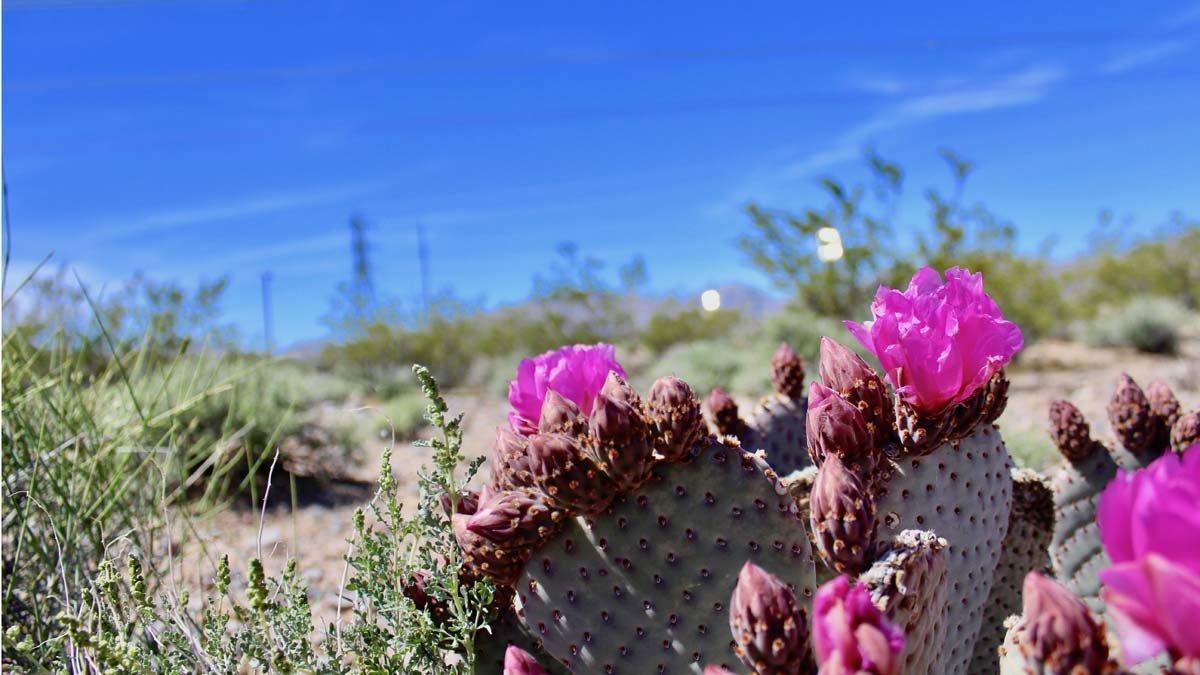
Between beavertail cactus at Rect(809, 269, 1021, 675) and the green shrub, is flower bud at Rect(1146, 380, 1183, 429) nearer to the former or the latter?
beavertail cactus at Rect(809, 269, 1021, 675)

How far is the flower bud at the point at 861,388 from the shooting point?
56.4 inches

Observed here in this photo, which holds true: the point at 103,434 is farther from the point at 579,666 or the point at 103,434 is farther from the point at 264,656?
the point at 579,666

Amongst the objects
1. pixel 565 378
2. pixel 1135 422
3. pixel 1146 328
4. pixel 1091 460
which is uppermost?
pixel 565 378

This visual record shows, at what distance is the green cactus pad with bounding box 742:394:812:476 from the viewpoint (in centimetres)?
241

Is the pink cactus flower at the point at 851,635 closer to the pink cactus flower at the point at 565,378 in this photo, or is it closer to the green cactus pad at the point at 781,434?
the pink cactus flower at the point at 565,378

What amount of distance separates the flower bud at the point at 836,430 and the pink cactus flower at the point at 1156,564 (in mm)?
557

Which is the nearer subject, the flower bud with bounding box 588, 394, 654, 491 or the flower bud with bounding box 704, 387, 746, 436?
the flower bud with bounding box 588, 394, 654, 491

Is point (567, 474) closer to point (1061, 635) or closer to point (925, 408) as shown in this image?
point (925, 408)

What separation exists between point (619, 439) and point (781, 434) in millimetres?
1218

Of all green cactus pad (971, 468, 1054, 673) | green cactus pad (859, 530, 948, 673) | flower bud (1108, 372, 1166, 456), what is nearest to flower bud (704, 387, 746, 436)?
green cactus pad (971, 468, 1054, 673)

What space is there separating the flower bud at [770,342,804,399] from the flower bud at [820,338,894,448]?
1.00 m

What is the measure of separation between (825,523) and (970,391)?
0.45 metres

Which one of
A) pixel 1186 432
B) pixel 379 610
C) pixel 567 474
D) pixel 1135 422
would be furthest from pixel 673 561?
pixel 1135 422

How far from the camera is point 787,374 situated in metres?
2.46
